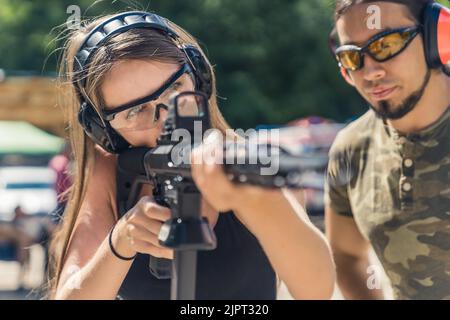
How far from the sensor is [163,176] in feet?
4.60

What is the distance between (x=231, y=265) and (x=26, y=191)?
→ 26.1 ft

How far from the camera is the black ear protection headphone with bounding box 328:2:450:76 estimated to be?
2182 millimetres

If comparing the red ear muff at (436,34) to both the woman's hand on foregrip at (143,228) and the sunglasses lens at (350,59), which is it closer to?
the sunglasses lens at (350,59)

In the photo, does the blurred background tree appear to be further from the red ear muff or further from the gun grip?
the gun grip

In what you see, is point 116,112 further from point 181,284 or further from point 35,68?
point 35,68

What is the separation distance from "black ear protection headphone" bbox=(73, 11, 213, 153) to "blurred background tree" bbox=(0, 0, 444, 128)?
47.9 feet

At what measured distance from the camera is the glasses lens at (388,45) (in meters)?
2.17

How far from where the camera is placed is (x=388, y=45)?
2170 mm

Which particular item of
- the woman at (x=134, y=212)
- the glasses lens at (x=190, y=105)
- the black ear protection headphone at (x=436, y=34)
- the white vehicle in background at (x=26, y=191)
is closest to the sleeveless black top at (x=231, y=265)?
the woman at (x=134, y=212)

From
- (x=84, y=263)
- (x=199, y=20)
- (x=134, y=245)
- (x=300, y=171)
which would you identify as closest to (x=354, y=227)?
(x=84, y=263)

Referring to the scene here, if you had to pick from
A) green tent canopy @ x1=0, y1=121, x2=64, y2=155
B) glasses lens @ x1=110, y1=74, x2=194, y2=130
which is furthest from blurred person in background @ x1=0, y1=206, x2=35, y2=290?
glasses lens @ x1=110, y1=74, x2=194, y2=130

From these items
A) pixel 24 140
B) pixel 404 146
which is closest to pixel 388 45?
pixel 404 146

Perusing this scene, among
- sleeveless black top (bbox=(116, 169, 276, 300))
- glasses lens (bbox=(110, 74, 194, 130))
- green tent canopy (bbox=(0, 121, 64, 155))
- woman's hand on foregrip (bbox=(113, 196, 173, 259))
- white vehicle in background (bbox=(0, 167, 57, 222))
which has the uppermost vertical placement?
glasses lens (bbox=(110, 74, 194, 130))

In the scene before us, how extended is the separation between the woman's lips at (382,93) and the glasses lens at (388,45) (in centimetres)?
9
